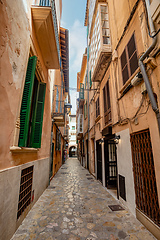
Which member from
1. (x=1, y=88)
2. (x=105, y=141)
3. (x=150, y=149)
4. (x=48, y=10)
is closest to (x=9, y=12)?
(x=1, y=88)

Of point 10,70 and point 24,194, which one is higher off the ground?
point 10,70

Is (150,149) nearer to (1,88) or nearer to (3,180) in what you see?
(3,180)

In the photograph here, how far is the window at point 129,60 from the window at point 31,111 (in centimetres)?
325

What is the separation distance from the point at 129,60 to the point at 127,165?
3679 millimetres

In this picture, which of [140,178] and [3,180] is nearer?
[3,180]

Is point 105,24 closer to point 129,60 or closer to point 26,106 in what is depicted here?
point 129,60

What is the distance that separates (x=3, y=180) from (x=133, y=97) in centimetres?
403

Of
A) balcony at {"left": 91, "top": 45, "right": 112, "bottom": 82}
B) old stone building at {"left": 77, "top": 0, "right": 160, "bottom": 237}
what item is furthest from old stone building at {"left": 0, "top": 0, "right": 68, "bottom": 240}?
old stone building at {"left": 77, "top": 0, "right": 160, "bottom": 237}

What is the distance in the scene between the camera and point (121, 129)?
465 cm

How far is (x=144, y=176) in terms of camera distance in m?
3.21

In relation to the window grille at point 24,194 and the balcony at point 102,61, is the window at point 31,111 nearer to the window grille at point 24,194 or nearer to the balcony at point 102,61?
the window grille at point 24,194

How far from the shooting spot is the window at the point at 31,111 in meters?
3.30

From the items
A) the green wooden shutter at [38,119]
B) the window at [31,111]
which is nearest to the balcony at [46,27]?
the window at [31,111]

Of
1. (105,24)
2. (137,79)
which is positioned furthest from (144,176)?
(105,24)
